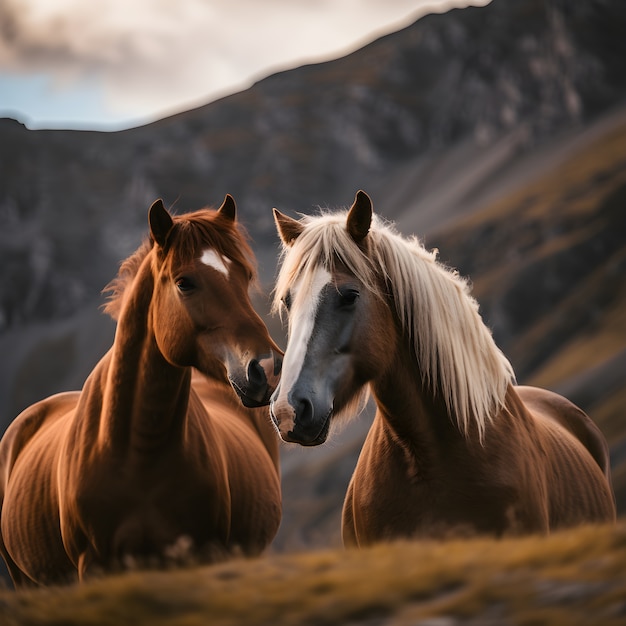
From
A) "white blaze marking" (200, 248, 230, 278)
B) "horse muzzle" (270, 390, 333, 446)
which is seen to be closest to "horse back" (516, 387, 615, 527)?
"horse muzzle" (270, 390, 333, 446)

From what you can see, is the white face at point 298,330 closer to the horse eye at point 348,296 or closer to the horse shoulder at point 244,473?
the horse eye at point 348,296

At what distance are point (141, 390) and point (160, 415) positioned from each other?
11.9 inches

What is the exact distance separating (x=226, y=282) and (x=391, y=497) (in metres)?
2.38

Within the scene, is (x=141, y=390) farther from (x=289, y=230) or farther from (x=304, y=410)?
(x=304, y=410)

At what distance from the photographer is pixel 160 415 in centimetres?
841

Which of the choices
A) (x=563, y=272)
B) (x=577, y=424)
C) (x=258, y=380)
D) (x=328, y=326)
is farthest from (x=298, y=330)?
(x=563, y=272)

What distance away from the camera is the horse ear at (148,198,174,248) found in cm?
841

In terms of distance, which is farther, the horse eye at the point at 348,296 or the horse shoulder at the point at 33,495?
the horse shoulder at the point at 33,495

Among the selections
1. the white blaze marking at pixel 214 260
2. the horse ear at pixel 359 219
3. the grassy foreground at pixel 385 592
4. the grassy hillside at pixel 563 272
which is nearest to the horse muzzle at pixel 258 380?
the white blaze marking at pixel 214 260

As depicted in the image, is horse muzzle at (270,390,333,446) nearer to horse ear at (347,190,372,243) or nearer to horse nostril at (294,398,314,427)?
horse nostril at (294,398,314,427)

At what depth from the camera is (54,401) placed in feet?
38.4

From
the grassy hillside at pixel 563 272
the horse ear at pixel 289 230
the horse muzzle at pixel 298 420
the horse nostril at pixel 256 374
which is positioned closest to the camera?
the horse muzzle at pixel 298 420

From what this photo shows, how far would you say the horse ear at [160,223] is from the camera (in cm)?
841

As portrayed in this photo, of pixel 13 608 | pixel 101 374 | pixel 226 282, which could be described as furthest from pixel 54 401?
pixel 13 608
